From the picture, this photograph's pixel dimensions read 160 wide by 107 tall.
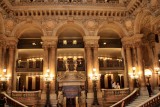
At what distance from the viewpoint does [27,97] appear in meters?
18.5

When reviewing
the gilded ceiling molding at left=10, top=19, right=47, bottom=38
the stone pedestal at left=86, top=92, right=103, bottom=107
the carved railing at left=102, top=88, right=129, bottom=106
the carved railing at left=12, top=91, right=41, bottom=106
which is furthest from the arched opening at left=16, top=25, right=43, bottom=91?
the carved railing at left=102, top=88, right=129, bottom=106

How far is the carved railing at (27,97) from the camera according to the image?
723 inches

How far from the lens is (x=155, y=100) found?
45.4 ft

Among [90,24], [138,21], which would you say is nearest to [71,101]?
[90,24]

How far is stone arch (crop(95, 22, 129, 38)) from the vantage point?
20.4 meters

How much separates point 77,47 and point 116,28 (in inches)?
171

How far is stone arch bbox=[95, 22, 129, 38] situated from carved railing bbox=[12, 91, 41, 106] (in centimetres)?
789

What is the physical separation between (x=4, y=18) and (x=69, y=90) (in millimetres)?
8718

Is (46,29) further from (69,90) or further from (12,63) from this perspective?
(69,90)

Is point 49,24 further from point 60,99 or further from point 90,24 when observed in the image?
point 60,99

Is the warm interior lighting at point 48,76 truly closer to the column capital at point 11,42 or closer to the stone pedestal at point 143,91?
the column capital at point 11,42

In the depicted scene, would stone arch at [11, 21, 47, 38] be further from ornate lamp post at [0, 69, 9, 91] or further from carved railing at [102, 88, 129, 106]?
carved railing at [102, 88, 129, 106]

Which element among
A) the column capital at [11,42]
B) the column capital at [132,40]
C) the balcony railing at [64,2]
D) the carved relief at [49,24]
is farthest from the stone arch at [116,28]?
the column capital at [11,42]

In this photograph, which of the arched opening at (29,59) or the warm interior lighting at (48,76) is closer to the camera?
the warm interior lighting at (48,76)
